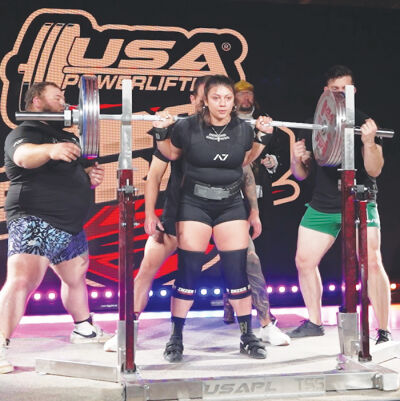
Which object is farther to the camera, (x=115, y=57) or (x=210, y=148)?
(x=115, y=57)

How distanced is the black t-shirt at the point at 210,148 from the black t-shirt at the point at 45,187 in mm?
867

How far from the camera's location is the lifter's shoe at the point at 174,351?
4164 mm

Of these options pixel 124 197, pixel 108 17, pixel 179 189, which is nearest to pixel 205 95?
pixel 179 189

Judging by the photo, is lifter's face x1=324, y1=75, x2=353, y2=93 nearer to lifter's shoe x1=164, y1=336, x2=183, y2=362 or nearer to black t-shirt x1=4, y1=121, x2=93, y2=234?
black t-shirt x1=4, y1=121, x2=93, y2=234

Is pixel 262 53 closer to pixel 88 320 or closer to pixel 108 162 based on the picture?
pixel 108 162

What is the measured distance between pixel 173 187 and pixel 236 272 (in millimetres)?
715

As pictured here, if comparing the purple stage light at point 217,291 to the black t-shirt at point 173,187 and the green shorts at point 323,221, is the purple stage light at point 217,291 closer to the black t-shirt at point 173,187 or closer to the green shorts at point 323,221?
the green shorts at point 323,221

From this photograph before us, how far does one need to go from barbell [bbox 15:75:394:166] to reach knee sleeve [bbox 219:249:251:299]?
0.77m

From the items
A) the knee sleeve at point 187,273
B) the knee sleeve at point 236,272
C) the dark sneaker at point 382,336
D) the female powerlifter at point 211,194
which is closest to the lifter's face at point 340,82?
the female powerlifter at point 211,194

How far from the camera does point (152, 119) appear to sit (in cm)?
370

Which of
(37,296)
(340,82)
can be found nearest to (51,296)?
(37,296)

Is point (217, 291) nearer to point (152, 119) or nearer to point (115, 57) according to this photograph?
point (115, 57)

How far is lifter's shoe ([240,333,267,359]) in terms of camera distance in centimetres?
423

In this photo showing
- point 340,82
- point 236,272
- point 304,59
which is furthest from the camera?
point 304,59
